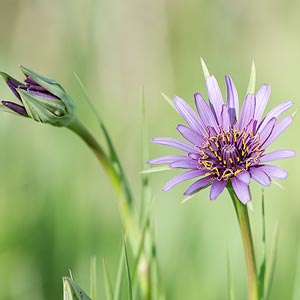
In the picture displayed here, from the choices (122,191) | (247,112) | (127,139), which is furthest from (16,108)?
(127,139)

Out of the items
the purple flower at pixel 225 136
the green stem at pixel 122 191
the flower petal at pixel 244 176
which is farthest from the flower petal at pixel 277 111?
the green stem at pixel 122 191

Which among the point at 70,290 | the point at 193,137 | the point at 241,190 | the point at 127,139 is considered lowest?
the point at 70,290

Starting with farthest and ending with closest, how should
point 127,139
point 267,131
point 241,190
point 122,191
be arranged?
point 127,139
point 122,191
point 267,131
point 241,190

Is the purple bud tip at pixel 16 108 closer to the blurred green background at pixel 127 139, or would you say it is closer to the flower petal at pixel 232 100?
the flower petal at pixel 232 100

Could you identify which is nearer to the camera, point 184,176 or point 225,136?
point 184,176

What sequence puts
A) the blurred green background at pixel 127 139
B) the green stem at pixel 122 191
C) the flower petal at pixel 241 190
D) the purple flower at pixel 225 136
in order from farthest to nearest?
the blurred green background at pixel 127 139
the green stem at pixel 122 191
the purple flower at pixel 225 136
the flower petal at pixel 241 190

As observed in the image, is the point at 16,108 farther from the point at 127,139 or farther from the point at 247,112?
the point at 127,139
